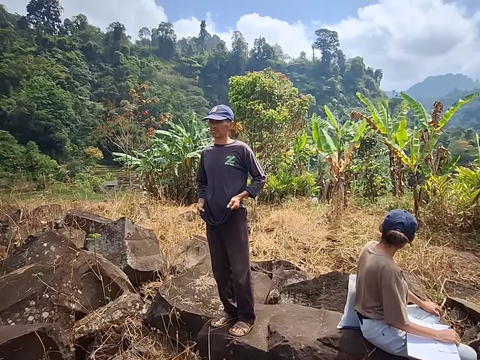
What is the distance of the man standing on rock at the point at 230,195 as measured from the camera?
2322mm

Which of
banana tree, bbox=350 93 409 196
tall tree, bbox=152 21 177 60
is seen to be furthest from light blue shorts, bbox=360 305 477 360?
tall tree, bbox=152 21 177 60

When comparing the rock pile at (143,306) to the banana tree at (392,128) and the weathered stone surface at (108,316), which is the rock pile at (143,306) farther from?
the banana tree at (392,128)

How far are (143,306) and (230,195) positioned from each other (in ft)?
4.72

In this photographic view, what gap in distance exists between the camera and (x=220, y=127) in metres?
2.32

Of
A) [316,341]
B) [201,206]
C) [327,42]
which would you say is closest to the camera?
[316,341]

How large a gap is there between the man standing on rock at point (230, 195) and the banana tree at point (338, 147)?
12.6ft

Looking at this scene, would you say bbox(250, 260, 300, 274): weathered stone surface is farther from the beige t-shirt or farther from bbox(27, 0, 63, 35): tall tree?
bbox(27, 0, 63, 35): tall tree

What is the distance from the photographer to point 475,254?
455 centimetres

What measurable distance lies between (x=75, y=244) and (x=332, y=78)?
136ft

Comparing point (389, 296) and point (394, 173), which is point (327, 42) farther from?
point (389, 296)

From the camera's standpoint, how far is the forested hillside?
14547mm

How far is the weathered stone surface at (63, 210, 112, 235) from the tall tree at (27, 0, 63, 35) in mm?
22132

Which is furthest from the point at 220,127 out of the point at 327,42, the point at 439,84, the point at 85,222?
the point at 439,84

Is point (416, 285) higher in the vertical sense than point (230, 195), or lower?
lower
